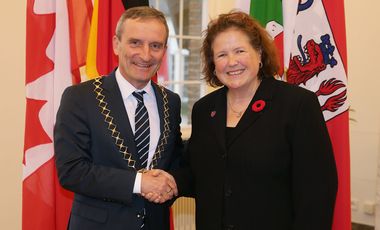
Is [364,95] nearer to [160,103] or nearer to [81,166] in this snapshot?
[160,103]

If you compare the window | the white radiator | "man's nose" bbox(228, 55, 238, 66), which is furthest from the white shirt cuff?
the window

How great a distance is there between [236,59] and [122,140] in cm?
58

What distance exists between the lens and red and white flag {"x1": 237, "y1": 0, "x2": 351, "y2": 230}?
7.99 feet

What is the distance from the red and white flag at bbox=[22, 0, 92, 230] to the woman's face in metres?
0.99

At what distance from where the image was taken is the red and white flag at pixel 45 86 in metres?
2.20

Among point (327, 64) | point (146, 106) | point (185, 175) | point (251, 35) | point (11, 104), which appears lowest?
point (185, 175)

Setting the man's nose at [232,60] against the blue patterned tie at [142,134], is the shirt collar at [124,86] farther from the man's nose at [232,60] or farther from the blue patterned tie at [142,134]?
the man's nose at [232,60]

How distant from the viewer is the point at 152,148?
1.72 meters

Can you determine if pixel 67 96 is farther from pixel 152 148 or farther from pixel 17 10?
pixel 17 10

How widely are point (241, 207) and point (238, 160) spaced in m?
0.19

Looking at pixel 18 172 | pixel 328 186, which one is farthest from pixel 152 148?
pixel 18 172

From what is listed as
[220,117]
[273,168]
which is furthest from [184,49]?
[273,168]

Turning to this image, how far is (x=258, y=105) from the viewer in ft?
5.36

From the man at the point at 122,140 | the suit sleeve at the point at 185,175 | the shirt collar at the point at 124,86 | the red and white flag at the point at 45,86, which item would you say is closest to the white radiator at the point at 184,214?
the red and white flag at the point at 45,86
